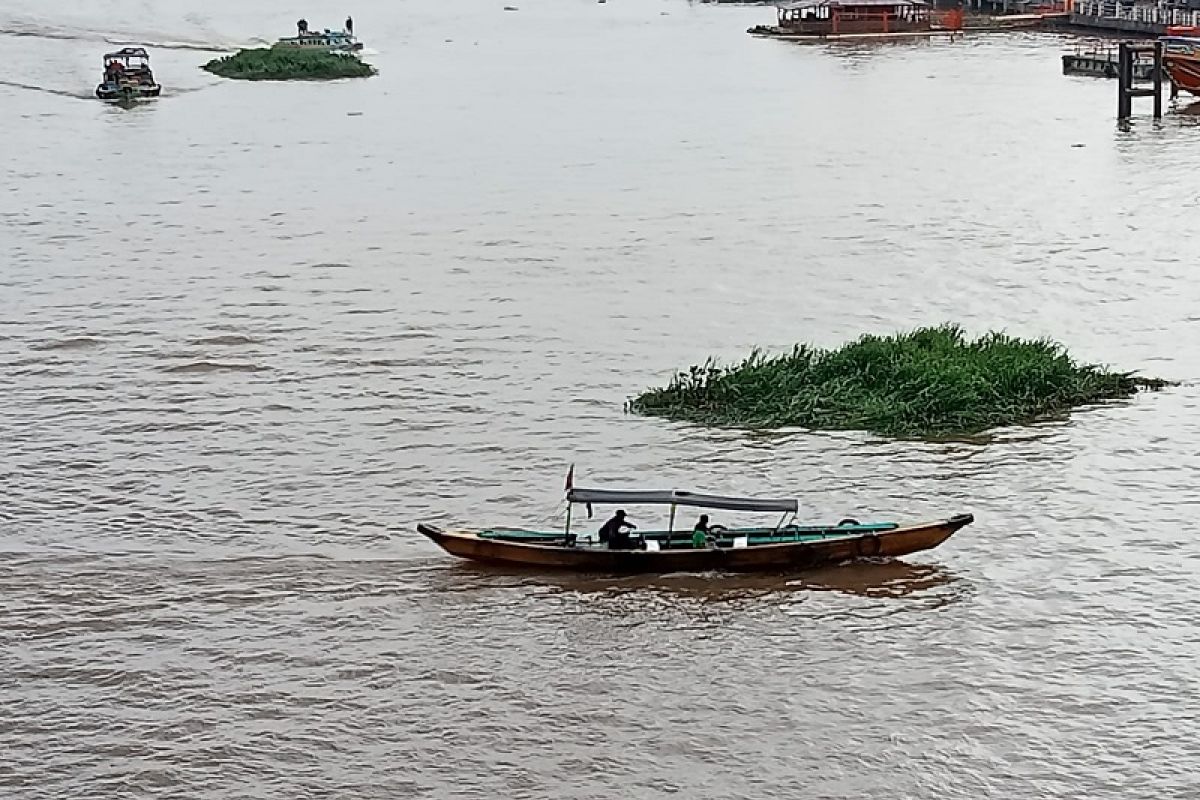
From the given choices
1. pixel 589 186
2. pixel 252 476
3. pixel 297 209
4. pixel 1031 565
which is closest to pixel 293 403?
pixel 252 476

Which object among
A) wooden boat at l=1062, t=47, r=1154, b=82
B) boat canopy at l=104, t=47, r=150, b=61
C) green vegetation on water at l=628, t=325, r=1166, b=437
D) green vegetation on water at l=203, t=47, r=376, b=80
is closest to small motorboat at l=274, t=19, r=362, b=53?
green vegetation on water at l=203, t=47, r=376, b=80

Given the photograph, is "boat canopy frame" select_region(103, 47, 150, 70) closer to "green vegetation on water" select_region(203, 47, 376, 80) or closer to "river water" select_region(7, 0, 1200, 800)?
"green vegetation on water" select_region(203, 47, 376, 80)

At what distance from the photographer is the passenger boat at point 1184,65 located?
5484cm

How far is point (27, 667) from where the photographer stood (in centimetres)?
1606

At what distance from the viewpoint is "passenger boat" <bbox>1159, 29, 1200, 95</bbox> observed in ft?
180

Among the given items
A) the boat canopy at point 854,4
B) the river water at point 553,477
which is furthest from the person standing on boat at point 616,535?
the boat canopy at point 854,4

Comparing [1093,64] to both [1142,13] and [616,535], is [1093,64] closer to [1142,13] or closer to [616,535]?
[1142,13]

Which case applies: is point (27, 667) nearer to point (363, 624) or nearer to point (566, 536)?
point (363, 624)

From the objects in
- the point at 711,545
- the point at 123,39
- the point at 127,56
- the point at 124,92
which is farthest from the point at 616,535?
the point at 123,39

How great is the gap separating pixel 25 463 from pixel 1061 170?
29.7 m

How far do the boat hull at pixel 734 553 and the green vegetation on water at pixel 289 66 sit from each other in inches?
2278

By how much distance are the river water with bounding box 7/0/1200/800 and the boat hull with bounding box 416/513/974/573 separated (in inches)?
8.8

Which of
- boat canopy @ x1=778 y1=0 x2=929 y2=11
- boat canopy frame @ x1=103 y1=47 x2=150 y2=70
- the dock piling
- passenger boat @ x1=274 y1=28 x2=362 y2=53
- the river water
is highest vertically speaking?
boat canopy @ x1=778 y1=0 x2=929 y2=11

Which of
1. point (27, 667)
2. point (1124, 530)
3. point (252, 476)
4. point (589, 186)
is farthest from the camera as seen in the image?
point (589, 186)
